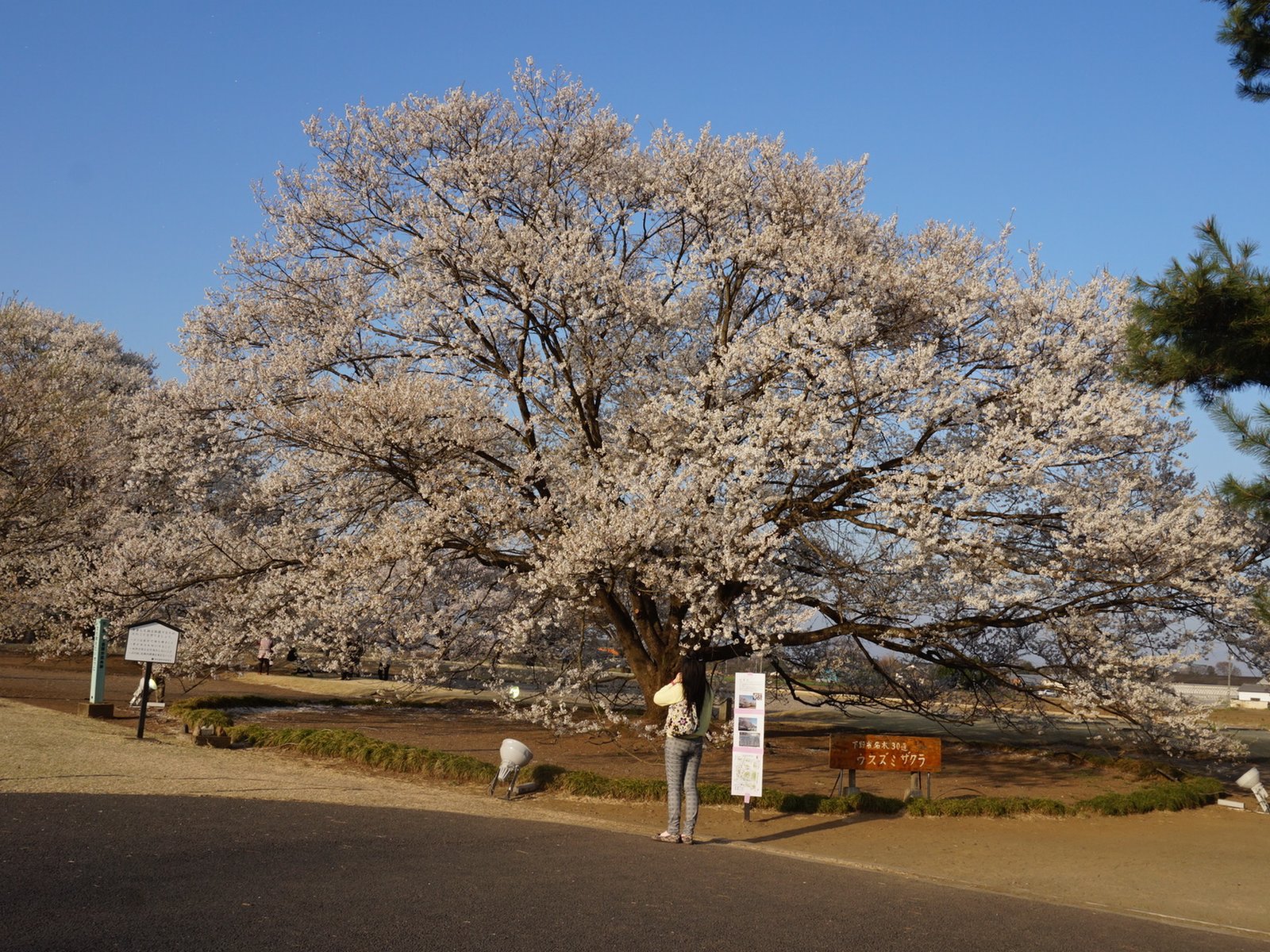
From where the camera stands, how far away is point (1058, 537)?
46.4 feet

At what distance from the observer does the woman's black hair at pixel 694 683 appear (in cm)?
991

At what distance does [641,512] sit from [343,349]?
6.32 meters

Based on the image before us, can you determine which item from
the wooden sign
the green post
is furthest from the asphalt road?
the green post

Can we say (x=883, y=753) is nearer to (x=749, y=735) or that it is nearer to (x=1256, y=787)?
(x=749, y=735)

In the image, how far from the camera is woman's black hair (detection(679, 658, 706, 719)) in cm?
991

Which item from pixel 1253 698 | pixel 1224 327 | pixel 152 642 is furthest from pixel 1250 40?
pixel 1253 698

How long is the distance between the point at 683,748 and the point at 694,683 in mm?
604

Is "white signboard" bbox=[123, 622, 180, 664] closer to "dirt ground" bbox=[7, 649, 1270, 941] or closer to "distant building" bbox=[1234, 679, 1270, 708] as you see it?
"dirt ground" bbox=[7, 649, 1270, 941]

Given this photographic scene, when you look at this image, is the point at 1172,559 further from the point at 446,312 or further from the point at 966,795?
the point at 446,312

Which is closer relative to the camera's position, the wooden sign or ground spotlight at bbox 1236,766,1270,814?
the wooden sign

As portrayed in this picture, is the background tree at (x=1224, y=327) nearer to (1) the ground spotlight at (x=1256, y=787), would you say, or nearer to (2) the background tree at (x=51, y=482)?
(1) the ground spotlight at (x=1256, y=787)

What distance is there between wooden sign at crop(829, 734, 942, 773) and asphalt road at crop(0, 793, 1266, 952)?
11.5 feet

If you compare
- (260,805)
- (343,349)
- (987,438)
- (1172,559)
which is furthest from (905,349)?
→ (260,805)

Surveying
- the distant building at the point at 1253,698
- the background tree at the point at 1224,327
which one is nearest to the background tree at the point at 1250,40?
the background tree at the point at 1224,327
